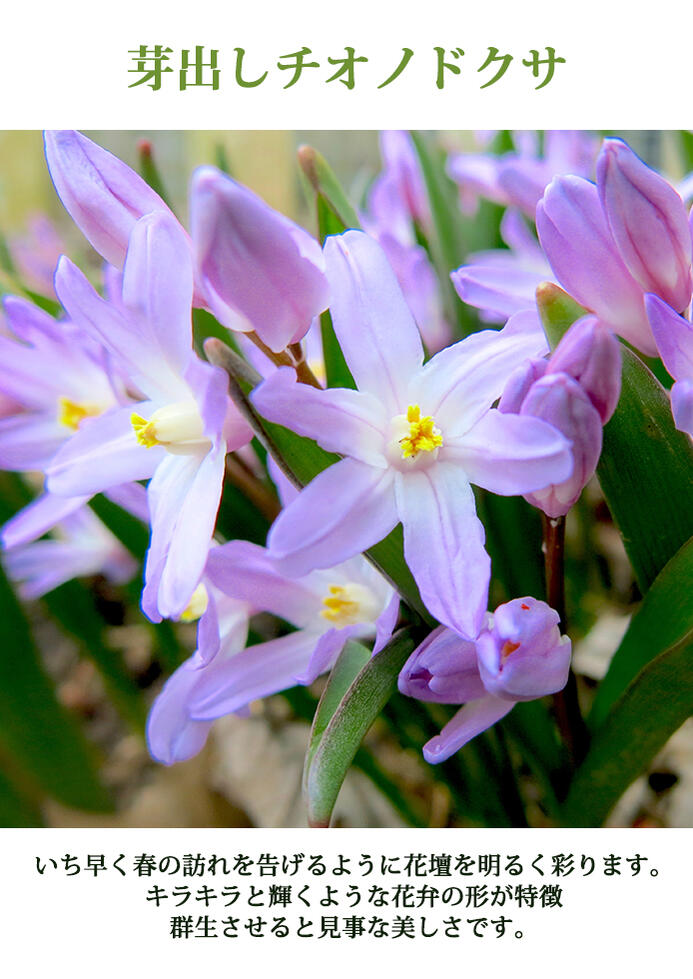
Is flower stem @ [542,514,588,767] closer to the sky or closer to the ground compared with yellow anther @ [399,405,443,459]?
closer to the ground

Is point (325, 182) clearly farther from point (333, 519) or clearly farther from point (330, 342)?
point (333, 519)

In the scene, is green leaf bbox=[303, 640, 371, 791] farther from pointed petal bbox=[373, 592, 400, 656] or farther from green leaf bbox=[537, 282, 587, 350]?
green leaf bbox=[537, 282, 587, 350]

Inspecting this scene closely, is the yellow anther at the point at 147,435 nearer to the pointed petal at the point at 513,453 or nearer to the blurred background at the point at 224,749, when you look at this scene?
the pointed petal at the point at 513,453

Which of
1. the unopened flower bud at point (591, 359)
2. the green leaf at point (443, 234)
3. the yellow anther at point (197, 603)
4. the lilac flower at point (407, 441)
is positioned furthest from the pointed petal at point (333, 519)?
the green leaf at point (443, 234)

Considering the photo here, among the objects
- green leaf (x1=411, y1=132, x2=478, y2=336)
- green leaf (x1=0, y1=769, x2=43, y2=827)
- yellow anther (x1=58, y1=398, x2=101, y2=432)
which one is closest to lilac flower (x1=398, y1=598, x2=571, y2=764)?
yellow anther (x1=58, y1=398, x2=101, y2=432)
